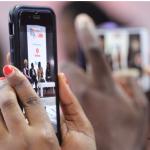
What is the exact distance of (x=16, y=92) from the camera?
0.53 metres

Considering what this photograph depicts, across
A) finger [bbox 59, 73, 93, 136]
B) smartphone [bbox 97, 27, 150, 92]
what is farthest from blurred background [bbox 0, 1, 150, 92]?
finger [bbox 59, 73, 93, 136]

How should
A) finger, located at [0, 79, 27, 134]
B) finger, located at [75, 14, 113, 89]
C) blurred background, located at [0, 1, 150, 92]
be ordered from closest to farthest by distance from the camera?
finger, located at [0, 79, 27, 134] < finger, located at [75, 14, 113, 89] < blurred background, located at [0, 1, 150, 92]

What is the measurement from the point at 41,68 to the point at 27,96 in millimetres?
66

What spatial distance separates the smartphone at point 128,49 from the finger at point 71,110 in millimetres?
905

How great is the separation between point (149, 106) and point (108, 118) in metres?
0.21

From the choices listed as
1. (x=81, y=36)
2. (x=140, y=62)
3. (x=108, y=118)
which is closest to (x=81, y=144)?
(x=108, y=118)

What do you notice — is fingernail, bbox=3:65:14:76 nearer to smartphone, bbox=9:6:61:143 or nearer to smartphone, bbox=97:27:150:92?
smartphone, bbox=9:6:61:143

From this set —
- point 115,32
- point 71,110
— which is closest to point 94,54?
point 115,32

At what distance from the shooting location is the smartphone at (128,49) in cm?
153

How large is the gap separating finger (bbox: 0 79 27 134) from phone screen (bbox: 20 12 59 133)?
0.17ft

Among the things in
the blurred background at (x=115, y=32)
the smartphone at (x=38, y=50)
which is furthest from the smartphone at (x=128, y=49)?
the smartphone at (x=38, y=50)

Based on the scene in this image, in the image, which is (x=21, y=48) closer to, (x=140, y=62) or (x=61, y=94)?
(x=61, y=94)

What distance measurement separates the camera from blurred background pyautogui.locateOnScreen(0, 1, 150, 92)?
1.48 metres

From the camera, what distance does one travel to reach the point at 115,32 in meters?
1.58
